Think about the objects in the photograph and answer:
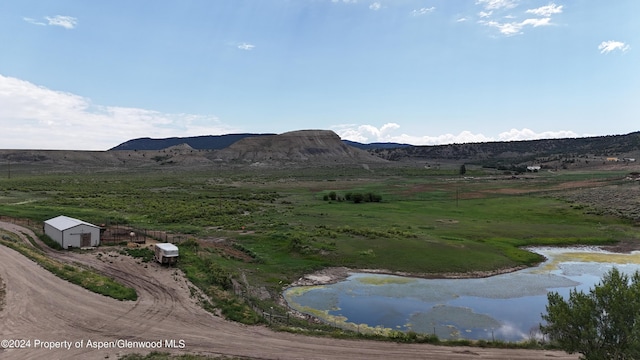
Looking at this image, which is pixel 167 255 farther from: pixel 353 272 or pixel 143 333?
pixel 353 272

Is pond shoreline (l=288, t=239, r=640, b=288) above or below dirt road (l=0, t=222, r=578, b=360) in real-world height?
below

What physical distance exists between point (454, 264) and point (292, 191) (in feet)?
235

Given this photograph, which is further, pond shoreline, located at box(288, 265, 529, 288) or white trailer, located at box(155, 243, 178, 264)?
pond shoreline, located at box(288, 265, 529, 288)

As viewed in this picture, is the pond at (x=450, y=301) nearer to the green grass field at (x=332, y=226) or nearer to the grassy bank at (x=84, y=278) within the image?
the green grass field at (x=332, y=226)

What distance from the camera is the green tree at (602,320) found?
1638 centimetres

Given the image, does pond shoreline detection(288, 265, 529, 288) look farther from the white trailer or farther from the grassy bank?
the grassy bank

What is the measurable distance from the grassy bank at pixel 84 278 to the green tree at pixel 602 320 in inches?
969

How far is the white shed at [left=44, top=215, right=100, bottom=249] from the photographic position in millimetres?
41094

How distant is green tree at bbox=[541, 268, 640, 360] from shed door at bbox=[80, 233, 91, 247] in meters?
39.9

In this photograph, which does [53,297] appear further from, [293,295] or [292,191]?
[292,191]

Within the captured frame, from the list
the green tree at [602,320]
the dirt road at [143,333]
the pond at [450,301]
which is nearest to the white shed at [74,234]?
the dirt road at [143,333]

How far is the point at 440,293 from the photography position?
35.5 m

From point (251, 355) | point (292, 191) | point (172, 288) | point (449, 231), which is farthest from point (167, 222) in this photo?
point (292, 191)

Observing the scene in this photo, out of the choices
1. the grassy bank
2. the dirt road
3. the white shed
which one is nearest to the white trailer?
the grassy bank
